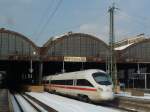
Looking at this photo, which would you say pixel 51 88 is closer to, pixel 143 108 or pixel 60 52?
pixel 60 52

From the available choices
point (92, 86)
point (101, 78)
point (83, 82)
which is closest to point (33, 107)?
point (92, 86)

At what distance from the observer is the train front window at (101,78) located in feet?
128

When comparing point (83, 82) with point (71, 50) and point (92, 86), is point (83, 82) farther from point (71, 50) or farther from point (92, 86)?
point (71, 50)

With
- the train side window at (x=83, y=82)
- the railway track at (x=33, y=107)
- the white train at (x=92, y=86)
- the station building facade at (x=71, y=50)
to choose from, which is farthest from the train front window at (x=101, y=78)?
the station building facade at (x=71, y=50)

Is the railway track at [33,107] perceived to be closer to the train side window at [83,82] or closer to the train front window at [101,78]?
the train side window at [83,82]

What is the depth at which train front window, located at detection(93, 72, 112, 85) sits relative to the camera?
38875mm

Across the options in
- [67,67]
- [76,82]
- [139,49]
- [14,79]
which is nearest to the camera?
[76,82]

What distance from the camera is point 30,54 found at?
9712 cm

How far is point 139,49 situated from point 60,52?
1846cm

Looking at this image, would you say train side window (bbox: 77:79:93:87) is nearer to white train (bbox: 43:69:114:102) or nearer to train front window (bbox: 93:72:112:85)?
white train (bbox: 43:69:114:102)

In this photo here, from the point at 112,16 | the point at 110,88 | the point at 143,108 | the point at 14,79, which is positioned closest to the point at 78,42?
the point at 112,16

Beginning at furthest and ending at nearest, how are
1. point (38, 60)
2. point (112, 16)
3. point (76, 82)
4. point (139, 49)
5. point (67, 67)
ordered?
point (67, 67), point (139, 49), point (38, 60), point (112, 16), point (76, 82)

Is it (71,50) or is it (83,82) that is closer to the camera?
(83,82)

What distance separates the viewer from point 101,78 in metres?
39.3
